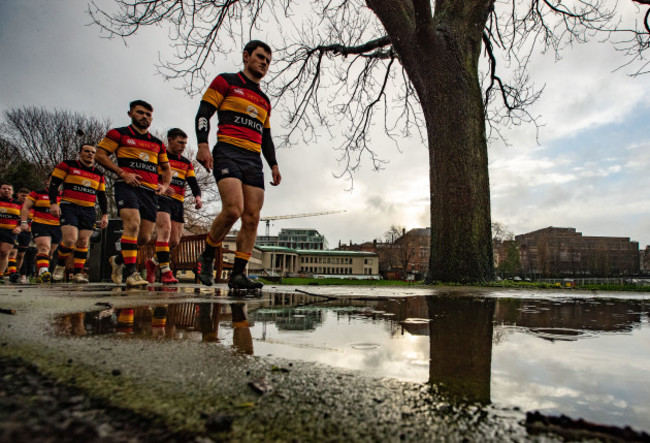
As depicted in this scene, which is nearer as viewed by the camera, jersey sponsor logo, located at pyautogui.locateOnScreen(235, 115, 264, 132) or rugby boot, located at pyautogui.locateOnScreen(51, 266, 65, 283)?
jersey sponsor logo, located at pyautogui.locateOnScreen(235, 115, 264, 132)

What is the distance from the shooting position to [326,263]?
110 meters

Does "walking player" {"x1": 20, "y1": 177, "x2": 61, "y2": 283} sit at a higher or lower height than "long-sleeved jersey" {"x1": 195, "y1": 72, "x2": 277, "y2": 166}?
lower

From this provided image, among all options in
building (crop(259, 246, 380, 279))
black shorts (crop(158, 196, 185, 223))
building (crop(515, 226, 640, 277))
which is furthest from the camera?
building (crop(259, 246, 380, 279))

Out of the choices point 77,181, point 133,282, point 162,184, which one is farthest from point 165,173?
point 77,181

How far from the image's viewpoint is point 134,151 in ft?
18.3

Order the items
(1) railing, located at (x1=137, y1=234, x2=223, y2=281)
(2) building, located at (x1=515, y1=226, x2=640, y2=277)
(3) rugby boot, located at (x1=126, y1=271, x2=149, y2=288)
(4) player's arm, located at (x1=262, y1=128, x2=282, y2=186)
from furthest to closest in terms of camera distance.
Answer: (2) building, located at (x1=515, y1=226, x2=640, y2=277), (1) railing, located at (x1=137, y1=234, x2=223, y2=281), (3) rugby boot, located at (x1=126, y1=271, x2=149, y2=288), (4) player's arm, located at (x1=262, y1=128, x2=282, y2=186)

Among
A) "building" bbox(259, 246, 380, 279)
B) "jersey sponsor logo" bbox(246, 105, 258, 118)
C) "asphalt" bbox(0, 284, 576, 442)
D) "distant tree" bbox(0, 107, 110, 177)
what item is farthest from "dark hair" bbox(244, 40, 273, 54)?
"building" bbox(259, 246, 380, 279)

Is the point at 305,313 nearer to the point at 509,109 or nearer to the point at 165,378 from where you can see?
the point at 165,378

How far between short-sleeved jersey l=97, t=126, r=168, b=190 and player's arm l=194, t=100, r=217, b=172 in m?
2.20

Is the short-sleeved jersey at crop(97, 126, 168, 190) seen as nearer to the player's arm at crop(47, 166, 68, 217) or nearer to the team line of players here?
the team line of players

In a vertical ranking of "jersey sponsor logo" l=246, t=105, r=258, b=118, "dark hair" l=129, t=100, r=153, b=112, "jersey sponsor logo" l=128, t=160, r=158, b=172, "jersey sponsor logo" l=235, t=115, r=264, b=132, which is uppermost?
"dark hair" l=129, t=100, r=153, b=112

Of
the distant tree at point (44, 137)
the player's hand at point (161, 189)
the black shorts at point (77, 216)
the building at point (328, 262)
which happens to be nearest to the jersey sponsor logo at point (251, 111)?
the player's hand at point (161, 189)

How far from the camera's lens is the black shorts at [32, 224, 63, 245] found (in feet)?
28.8

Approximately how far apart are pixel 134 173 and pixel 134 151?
33 cm
